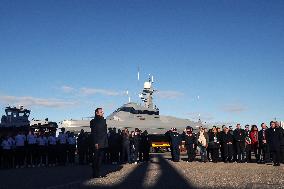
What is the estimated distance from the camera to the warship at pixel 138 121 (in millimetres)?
32441

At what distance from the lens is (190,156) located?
69.5ft

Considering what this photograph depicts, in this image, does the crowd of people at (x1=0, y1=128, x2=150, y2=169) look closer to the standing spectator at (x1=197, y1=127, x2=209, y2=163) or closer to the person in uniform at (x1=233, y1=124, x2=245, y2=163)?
the standing spectator at (x1=197, y1=127, x2=209, y2=163)

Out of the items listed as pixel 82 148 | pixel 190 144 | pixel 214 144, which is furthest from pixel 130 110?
pixel 82 148

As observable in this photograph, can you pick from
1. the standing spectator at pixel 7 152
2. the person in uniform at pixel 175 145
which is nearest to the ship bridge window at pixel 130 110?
the person in uniform at pixel 175 145

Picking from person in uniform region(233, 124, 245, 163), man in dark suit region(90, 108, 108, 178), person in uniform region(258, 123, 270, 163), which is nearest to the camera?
man in dark suit region(90, 108, 108, 178)

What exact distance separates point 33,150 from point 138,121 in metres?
18.6

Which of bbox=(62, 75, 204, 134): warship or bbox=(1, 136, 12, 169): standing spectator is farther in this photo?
bbox=(62, 75, 204, 134): warship


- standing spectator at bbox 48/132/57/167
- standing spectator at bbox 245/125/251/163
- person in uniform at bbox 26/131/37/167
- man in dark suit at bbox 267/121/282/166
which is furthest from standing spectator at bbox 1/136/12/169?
man in dark suit at bbox 267/121/282/166

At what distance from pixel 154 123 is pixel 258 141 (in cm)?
1810

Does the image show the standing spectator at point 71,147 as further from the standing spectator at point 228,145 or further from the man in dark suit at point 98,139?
the man in dark suit at point 98,139

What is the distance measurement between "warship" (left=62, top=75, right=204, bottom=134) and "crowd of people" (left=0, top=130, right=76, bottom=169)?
1211 centimetres

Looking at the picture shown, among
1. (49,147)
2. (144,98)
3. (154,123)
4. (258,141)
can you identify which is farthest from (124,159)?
(144,98)

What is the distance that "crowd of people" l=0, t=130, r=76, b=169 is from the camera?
57.7ft

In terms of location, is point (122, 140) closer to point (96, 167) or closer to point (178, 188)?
point (96, 167)
